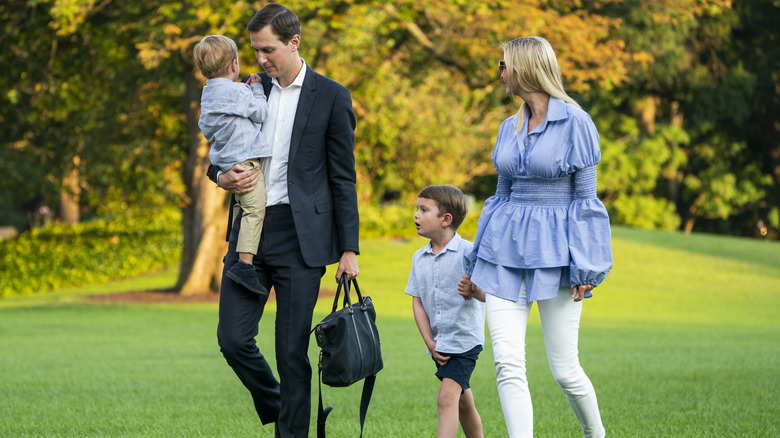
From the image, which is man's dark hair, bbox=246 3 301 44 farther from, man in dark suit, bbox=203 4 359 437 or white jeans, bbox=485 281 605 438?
white jeans, bbox=485 281 605 438

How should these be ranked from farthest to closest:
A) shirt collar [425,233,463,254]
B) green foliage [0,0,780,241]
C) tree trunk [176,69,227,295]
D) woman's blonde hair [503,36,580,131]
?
tree trunk [176,69,227,295], green foliage [0,0,780,241], shirt collar [425,233,463,254], woman's blonde hair [503,36,580,131]

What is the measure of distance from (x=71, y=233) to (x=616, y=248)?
54.3ft

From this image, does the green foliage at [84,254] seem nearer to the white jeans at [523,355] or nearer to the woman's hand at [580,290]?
the white jeans at [523,355]

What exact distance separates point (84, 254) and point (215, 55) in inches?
832

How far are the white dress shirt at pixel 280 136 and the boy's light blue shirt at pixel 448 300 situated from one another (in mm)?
783

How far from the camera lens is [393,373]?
8914 mm

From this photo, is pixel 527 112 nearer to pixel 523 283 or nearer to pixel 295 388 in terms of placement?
pixel 523 283

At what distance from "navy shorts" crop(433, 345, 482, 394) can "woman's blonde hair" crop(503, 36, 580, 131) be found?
1301mm

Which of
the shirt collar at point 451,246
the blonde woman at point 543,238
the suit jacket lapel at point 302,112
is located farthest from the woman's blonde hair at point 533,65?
the suit jacket lapel at point 302,112

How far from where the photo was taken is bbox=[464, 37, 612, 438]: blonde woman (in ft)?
13.2

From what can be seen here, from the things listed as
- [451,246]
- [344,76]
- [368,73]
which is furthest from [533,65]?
[344,76]

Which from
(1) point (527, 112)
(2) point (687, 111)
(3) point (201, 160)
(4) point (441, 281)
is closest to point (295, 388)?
(4) point (441, 281)

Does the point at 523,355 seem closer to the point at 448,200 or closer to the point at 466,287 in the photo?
the point at 466,287

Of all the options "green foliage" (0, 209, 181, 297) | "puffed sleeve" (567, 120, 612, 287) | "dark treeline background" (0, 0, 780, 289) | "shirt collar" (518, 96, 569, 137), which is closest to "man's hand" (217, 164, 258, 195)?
"shirt collar" (518, 96, 569, 137)
